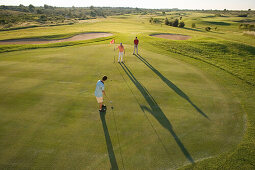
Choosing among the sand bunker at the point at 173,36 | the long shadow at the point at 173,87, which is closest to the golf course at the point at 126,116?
the long shadow at the point at 173,87

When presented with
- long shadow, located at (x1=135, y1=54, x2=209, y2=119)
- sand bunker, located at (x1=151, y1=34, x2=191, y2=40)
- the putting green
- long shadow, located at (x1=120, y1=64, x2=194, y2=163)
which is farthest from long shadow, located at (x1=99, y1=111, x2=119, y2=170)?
sand bunker, located at (x1=151, y1=34, x2=191, y2=40)

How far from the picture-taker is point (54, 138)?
648 cm

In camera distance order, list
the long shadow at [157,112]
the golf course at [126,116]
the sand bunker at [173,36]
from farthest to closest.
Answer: the sand bunker at [173,36], the long shadow at [157,112], the golf course at [126,116]

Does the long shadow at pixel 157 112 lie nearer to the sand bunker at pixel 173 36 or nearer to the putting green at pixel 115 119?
the putting green at pixel 115 119

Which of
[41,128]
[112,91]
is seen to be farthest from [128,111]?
[41,128]

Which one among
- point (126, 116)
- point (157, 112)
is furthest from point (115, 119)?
point (157, 112)

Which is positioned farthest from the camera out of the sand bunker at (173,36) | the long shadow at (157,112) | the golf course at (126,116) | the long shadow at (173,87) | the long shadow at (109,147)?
the sand bunker at (173,36)

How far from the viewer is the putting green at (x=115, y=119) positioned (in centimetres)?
581

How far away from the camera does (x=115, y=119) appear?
25.1 feet

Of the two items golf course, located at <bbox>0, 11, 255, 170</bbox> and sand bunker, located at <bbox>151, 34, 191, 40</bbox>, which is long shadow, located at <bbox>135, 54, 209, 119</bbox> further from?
sand bunker, located at <bbox>151, 34, 191, 40</bbox>

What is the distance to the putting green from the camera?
5.81 m

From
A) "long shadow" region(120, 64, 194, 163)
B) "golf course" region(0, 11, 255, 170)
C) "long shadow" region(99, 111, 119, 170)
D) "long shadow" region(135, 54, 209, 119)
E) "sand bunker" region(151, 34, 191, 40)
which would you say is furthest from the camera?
"sand bunker" region(151, 34, 191, 40)

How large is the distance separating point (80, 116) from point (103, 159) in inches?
113

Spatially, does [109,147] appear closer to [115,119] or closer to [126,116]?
[115,119]
